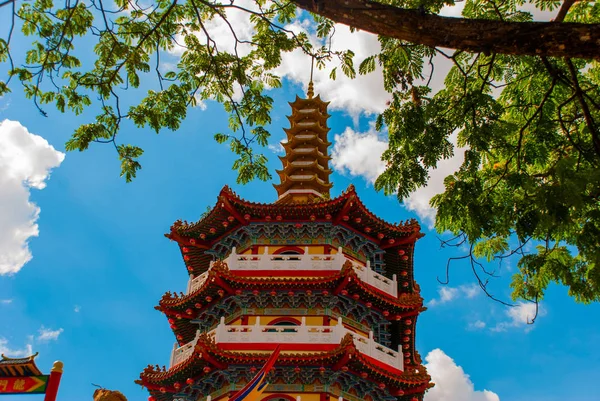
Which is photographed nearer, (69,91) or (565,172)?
(565,172)

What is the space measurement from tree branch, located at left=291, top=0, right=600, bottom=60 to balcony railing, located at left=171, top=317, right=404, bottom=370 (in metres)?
13.0

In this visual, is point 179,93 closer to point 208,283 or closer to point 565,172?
point 565,172

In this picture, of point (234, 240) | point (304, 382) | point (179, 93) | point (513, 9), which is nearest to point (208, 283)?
point (234, 240)

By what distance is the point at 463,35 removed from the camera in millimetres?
5176

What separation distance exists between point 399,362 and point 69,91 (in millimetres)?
13224

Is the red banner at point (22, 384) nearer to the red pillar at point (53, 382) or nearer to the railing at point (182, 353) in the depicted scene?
the red pillar at point (53, 382)

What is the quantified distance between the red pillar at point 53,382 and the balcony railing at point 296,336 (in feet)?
35.1

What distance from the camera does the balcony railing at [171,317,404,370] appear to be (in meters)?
17.7

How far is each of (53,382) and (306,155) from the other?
70.0ft

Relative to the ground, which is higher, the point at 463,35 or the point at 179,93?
the point at 179,93

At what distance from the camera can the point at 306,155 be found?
1101 inches

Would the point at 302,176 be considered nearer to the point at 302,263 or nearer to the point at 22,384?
the point at 302,263

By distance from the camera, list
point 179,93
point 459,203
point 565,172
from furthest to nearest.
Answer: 1. point 179,93
2. point 459,203
3. point 565,172

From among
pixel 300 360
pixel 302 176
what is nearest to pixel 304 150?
pixel 302 176
